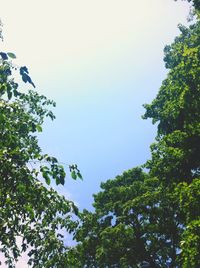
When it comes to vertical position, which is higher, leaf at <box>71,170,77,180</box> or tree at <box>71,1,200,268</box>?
tree at <box>71,1,200,268</box>

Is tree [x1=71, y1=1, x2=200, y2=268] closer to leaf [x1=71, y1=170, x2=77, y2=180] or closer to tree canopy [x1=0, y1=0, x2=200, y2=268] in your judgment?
tree canopy [x1=0, y1=0, x2=200, y2=268]

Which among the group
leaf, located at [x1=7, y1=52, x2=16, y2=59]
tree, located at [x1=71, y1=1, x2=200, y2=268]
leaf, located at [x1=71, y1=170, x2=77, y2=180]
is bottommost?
leaf, located at [x1=71, y1=170, x2=77, y2=180]

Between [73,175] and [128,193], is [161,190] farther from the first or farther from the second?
[73,175]

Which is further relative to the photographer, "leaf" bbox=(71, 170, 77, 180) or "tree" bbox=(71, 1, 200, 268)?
"tree" bbox=(71, 1, 200, 268)

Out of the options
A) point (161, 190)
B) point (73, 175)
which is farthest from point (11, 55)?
point (161, 190)

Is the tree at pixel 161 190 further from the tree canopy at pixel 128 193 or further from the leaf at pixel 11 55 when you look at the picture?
the leaf at pixel 11 55

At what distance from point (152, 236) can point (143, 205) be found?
135 inches

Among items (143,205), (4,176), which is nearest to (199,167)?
(143,205)

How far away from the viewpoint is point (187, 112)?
74.8 ft

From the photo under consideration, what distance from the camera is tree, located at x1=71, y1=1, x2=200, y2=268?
74.9ft

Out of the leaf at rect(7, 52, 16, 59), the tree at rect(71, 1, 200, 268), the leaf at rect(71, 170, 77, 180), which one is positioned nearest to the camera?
the leaf at rect(7, 52, 16, 59)

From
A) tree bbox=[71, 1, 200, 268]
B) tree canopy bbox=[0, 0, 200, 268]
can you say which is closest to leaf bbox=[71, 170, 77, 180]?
tree canopy bbox=[0, 0, 200, 268]

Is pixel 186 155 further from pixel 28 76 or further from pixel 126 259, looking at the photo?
pixel 28 76

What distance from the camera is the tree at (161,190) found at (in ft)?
74.9
